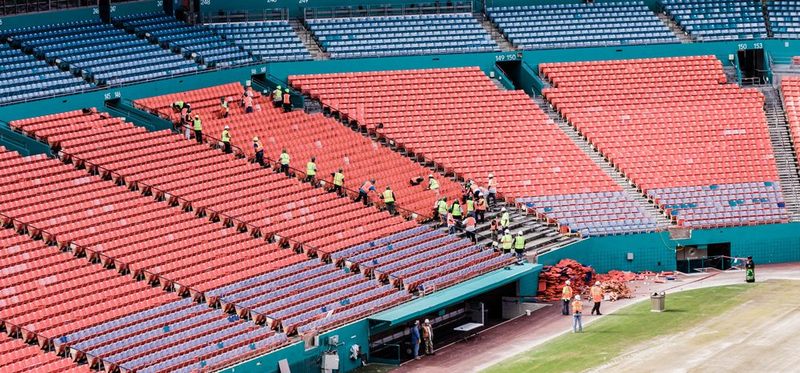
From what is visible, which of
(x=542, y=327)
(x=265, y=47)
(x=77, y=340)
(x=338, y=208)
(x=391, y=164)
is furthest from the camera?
(x=265, y=47)

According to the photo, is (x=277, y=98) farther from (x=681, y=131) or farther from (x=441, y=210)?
(x=681, y=131)

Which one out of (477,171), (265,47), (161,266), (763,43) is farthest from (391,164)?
(763,43)

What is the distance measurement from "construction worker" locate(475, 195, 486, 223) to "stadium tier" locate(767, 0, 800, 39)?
19892mm

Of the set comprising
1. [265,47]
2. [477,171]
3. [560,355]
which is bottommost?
[560,355]

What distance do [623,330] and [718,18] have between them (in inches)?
1018

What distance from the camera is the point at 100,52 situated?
65.2 m

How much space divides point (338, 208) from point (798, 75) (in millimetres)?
23567

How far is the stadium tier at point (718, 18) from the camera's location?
245ft

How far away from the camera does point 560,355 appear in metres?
51.4

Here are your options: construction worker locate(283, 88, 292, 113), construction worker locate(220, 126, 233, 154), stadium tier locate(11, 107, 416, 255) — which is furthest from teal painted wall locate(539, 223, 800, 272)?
construction worker locate(283, 88, 292, 113)

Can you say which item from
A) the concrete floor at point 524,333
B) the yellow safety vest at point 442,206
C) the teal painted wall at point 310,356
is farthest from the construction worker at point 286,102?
the teal painted wall at point 310,356

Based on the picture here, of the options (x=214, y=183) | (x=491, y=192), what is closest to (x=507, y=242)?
(x=491, y=192)

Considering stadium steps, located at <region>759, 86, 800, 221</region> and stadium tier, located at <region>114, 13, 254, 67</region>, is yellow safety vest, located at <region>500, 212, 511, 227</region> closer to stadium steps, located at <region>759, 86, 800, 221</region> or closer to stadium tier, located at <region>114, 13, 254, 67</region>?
stadium steps, located at <region>759, 86, 800, 221</region>

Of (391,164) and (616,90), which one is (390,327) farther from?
(616,90)
